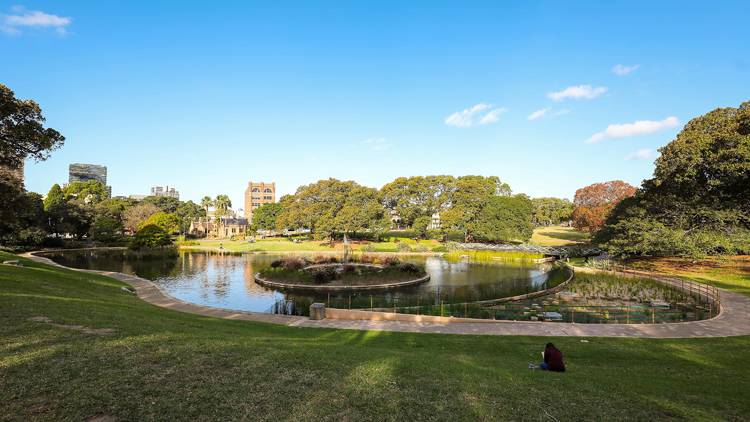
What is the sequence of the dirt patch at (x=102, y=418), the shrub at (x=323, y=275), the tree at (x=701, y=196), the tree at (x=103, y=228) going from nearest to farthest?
the dirt patch at (x=102, y=418) → the tree at (x=701, y=196) → the shrub at (x=323, y=275) → the tree at (x=103, y=228)

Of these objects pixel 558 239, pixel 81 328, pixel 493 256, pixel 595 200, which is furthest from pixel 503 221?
pixel 81 328

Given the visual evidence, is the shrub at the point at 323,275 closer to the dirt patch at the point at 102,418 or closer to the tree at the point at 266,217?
the dirt patch at the point at 102,418

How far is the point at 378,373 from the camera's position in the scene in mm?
8672

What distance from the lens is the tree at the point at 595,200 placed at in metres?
75.8

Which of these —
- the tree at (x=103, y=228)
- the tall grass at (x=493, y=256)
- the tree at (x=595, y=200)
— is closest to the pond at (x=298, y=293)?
the tall grass at (x=493, y=256)

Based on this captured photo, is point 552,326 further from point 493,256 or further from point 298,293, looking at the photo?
point 493,256

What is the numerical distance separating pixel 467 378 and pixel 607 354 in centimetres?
764

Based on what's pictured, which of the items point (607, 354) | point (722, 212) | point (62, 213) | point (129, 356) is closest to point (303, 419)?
point (129, 356)

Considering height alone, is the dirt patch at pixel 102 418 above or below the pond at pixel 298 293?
above

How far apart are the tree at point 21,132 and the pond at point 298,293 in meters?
13.8

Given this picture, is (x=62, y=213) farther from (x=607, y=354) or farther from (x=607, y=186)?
(x=607, y=186)

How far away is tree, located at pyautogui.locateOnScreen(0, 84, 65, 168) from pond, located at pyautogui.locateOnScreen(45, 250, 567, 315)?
1380cm

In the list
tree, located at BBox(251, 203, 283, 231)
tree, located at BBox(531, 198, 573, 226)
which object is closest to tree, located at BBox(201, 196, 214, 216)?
tree, located at BBox(251, 203, 283, 231)

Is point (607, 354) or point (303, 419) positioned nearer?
point (303, 419)
